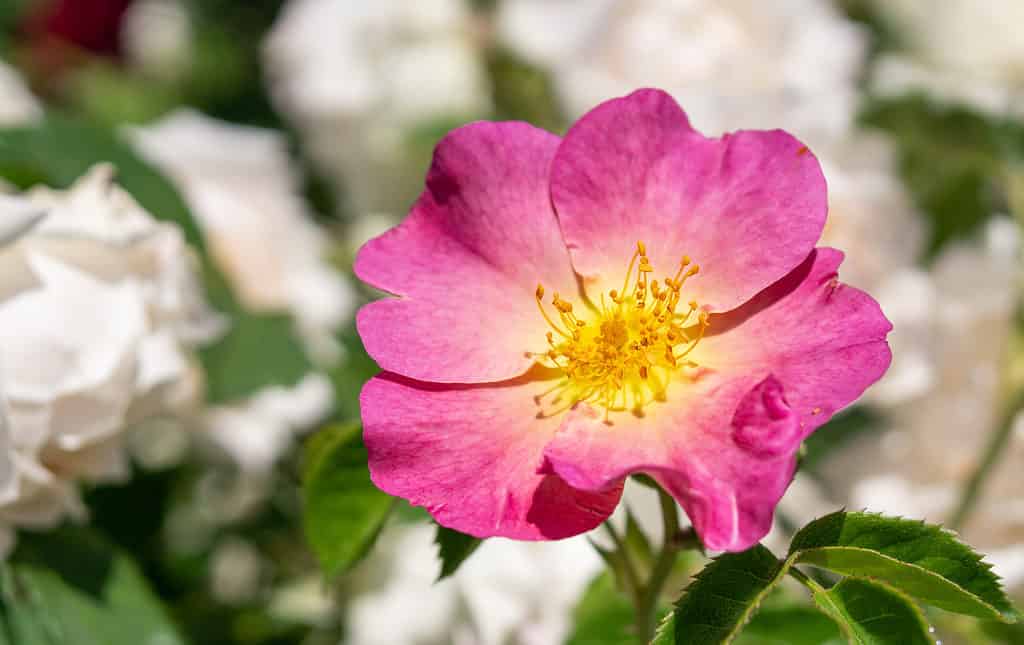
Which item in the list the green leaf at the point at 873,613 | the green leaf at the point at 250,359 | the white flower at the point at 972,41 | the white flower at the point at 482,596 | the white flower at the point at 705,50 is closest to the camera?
the green leaf at the point at 873,613

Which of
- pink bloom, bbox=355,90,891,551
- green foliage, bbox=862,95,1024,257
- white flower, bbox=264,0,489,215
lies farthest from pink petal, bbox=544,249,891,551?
white flower, bbox=264,0,489,215

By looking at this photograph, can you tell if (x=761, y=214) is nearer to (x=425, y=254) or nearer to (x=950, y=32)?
(x=425, y=254)

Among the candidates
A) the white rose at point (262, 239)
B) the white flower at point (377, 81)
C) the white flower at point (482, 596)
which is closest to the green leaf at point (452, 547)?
the white flower at point (482, 596)

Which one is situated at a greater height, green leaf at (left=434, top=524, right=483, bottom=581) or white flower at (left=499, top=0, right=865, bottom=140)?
white flower at (left=499, top=0, right=865, bottom=140)

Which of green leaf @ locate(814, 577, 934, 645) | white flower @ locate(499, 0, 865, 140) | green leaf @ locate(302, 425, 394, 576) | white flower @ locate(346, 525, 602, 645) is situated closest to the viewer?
green leaf @ locate(814, 577, 934, 645)

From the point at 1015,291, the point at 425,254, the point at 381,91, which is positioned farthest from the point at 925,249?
the point at 381,91

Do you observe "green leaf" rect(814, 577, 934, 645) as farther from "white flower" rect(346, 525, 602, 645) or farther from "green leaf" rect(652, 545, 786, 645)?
"white flower" rect(346, 525, 602, 645)

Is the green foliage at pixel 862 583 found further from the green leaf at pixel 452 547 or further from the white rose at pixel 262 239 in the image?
the white rose at pixel 262 239

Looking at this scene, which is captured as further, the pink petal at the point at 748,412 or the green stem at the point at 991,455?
the green stem at the point at 991,455
